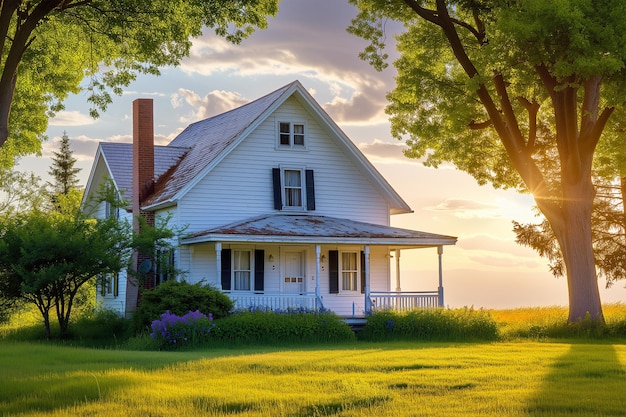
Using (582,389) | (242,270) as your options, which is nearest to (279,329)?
(242,270)

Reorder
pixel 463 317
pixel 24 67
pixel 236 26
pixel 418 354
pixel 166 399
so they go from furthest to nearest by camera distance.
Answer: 1. pixel 463 317
2. pixel 24 67
3. pixel 236 26
4. pixel 418 354
5. pixel 166 399

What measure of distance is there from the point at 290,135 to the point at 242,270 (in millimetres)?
5852

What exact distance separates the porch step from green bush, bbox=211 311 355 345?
7.13 ft

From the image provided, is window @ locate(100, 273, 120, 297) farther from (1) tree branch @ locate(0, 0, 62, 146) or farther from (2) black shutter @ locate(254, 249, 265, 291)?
(1) tree branch @ locate(0, 0, 62, 146)

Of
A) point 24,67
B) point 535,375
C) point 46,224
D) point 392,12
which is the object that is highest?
point 392,12

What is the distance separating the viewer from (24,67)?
2533 cm

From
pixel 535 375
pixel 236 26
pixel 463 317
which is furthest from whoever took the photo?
pixel 463 317

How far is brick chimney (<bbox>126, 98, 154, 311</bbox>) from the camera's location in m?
34.1

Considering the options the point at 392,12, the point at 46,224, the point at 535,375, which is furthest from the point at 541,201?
the point at 46,224

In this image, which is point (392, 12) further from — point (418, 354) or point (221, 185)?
point (418, 354)

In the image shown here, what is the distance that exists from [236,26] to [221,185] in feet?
34.5

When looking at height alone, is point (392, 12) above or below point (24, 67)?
above

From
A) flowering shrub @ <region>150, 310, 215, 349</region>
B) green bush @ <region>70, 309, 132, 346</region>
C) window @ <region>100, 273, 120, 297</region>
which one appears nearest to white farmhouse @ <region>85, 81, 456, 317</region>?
window @ <region>100, 273, 120, 297</region>

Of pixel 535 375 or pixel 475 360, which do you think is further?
pixel 475 360
